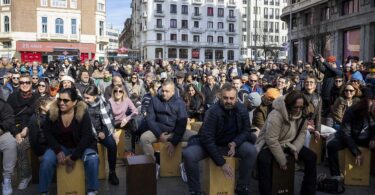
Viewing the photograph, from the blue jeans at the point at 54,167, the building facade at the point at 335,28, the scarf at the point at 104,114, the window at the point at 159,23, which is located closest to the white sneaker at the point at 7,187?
the blue jeans at the point at 54,167

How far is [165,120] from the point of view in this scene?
6.67 meters

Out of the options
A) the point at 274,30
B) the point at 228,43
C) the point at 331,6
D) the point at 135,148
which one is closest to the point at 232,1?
the point at 228,43

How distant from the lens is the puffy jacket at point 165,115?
6.57 meters

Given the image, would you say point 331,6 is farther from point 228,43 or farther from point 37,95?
point 228,43

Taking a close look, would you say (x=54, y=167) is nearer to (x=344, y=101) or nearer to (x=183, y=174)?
(x=183, y=174)

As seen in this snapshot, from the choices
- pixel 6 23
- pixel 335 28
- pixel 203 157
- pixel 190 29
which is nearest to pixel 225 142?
pixel 203 157

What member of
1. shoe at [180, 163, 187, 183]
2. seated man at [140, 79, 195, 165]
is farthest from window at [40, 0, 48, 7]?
shoe at [180, 163, 187, 183]

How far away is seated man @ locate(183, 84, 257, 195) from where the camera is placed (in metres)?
5.14

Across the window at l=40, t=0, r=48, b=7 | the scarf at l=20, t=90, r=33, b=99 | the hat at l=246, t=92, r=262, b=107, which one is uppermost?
the window at l=40, t=0, r=48, b=7

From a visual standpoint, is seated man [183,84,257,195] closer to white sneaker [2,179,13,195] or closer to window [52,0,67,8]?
white sneaker [2,179,13,195]

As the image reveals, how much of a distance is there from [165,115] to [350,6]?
31664 mm

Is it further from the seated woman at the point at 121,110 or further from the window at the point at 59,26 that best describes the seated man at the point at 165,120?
the window at the point at 59,26

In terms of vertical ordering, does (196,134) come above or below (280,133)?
below

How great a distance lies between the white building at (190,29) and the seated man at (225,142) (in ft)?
249
